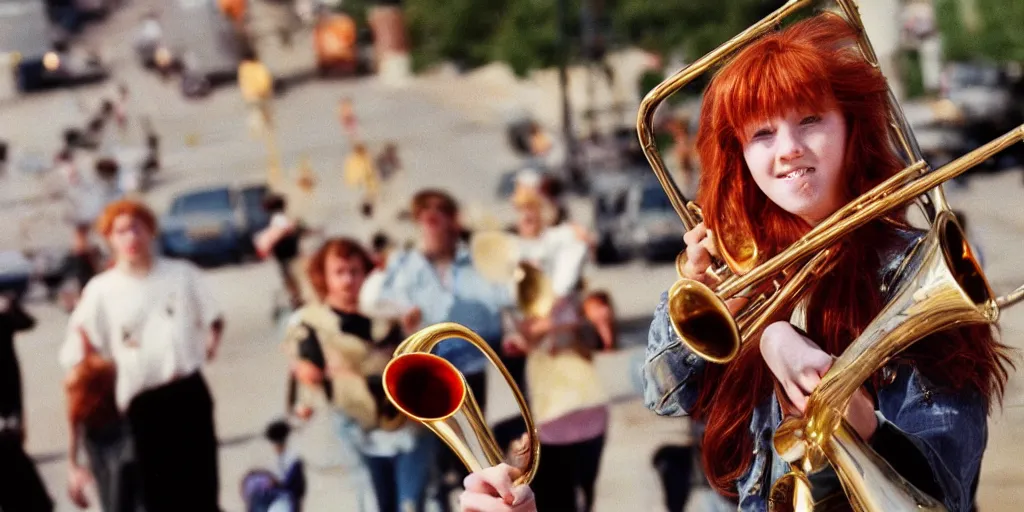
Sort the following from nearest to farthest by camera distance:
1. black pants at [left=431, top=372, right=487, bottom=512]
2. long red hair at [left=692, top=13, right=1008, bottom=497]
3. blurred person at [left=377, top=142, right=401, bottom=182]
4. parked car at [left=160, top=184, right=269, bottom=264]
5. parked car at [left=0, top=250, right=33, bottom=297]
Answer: long red hair at [left=692, top=13, right=1008, bottom=497] → black pants at [left=431, top=372, right=487, bottom=512] → parked car at [left=0, top=250, right=33, bottom=297] → parked car at [left=160, top=184, right=269, bottom=264] → blurred person at [left=377, top=142, right=401, bottom=182]

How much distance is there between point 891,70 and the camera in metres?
21.9

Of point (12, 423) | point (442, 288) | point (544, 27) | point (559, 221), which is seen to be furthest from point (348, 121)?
point (442, 288)

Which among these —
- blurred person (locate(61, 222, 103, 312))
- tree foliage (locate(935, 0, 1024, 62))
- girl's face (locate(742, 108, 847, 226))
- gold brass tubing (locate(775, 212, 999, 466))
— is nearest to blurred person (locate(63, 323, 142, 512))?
blurred person (locate(61, 222, 103, 312))

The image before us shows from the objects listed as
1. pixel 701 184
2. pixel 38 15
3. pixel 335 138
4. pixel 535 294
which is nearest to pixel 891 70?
pixel 335 138

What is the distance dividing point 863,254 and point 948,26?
21484mm

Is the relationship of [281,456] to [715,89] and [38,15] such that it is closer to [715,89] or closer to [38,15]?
[715,89]

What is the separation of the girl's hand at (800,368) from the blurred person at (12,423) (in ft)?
17.0

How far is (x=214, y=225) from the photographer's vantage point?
1698 centimetres

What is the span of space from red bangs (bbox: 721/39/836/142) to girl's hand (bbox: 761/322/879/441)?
0.32 meters

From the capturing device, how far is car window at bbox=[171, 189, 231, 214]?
676 inches

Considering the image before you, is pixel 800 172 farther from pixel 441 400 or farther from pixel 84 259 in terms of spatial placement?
pixel 84 259

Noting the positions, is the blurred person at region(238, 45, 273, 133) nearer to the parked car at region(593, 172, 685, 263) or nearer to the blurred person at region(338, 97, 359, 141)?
the blurred person at region(338, 97, 359, 141)

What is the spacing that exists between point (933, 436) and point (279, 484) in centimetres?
460

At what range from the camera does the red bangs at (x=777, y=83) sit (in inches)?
85.6
